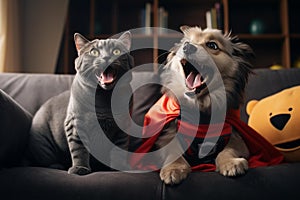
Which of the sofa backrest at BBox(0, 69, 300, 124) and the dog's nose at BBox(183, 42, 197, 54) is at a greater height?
the dog's nose at BBox(183, 42, 197, 54)

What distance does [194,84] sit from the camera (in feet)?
4.50

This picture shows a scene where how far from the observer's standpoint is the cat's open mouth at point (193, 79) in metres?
1.37

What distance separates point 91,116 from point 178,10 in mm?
2086

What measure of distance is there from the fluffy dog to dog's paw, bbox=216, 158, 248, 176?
9 cm

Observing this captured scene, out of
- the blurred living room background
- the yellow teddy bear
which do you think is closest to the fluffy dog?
the yellow teddy bear

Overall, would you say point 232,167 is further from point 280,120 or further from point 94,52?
point 94,52

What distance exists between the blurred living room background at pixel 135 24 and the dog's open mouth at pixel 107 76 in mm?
1380

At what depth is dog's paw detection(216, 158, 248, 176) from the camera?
1137mm

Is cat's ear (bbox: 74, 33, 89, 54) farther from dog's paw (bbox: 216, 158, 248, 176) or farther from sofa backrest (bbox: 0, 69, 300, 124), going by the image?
dog's paw (bbox: 216, 158, 248, 176)

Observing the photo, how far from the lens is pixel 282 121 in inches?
56.4

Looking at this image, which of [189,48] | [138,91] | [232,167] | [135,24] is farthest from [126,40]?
[135,24]

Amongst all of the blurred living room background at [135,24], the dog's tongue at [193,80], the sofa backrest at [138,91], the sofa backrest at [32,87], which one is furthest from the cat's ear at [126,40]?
the blurred living room background at [135,24]

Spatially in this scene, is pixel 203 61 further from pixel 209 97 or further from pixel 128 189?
pixel 128 189

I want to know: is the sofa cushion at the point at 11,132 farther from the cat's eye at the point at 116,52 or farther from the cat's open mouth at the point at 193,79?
the cat's open mouth at the point at 193,79
